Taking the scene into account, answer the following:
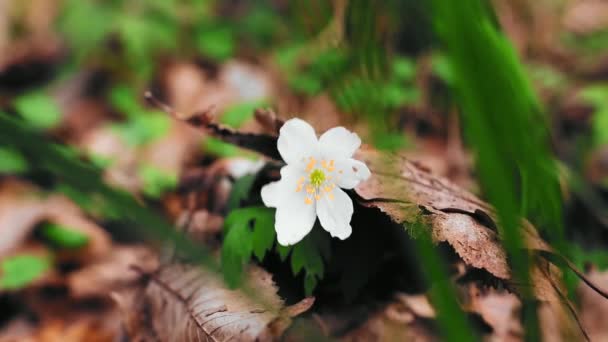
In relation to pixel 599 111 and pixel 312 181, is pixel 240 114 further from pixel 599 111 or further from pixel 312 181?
pixel 599 111

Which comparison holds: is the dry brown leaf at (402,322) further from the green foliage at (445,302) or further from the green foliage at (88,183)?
the green foliage at (88,183)

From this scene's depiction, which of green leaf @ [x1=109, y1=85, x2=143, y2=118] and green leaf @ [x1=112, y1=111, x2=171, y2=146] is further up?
green leaf @ [x1=109, y1=85, x2=143, y2=118]

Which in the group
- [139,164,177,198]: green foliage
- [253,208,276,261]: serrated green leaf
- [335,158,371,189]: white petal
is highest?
[139,164,177,198]: green foliage

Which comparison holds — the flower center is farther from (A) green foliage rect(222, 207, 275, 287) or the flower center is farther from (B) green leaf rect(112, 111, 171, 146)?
(B) green leaf rect(112, 111, 171, 146)

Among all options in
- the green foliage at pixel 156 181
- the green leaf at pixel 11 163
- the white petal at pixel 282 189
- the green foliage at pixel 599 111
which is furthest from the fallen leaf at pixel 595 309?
the green leaf at pixel 11 163

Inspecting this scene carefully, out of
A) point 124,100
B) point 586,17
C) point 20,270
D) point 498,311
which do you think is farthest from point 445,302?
point 586,17

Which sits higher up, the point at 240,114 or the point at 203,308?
the point at 240,114

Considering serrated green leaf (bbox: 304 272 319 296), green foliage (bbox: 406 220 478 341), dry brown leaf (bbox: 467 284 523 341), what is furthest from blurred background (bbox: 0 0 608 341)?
dry brown leaf (bbox: 467 284 523 341)

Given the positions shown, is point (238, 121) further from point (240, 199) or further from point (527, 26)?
point (527, 26)
